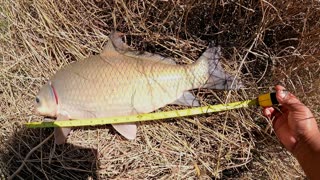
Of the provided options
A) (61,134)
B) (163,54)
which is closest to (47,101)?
(61,134)

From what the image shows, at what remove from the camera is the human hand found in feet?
7.43

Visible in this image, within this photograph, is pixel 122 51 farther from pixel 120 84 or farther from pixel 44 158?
pixel 44 158

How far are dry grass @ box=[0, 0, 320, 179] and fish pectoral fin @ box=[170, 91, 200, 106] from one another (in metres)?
0.10

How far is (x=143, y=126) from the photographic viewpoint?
287 cm

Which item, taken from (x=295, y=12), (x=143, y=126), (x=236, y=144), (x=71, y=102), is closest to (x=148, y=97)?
(x=143, y=126)

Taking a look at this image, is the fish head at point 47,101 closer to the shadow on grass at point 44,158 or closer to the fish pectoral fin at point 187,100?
the shadow on grass at point 44,158

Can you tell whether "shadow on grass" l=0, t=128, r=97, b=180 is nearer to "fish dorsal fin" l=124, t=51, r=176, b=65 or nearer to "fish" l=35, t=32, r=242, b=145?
"fish" l=35, t=32, r=242, b=145

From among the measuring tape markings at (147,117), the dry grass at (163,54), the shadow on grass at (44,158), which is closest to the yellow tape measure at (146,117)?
the measuring tape markings at (147,117)

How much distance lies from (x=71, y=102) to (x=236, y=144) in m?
1.10

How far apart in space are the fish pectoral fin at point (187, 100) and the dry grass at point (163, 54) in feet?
0.33

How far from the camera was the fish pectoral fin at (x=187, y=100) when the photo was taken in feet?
8.99

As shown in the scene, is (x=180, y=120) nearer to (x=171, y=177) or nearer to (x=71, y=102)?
(x=171, y=177)

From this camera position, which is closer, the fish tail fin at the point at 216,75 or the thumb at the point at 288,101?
the thumb at the point at 288,101

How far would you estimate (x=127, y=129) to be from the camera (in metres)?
2.77
